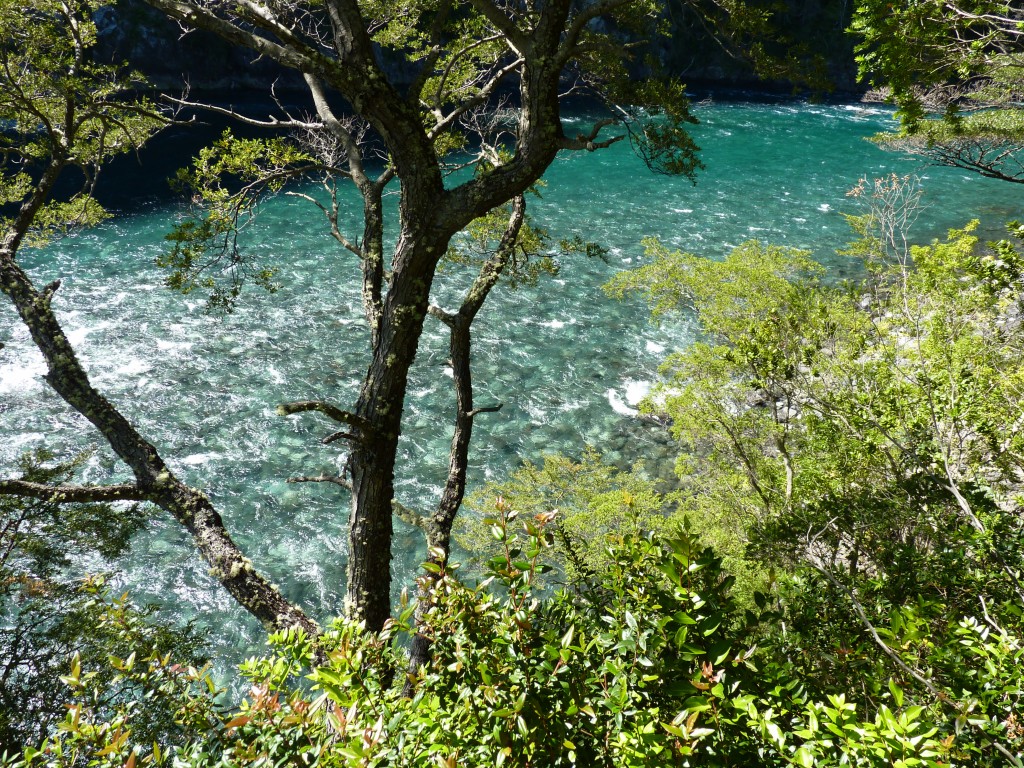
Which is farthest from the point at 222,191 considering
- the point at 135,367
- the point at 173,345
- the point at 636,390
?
the point at 173,345

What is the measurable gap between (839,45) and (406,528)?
56563mm

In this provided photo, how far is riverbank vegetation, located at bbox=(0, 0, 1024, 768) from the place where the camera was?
211cm

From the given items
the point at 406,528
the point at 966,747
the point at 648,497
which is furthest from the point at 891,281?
the point at 966,747

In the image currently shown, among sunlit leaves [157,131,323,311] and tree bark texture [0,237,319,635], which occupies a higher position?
sunlit leaves [157,131,323,311]

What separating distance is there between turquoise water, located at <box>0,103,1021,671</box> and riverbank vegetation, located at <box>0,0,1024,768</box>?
4.26 ft

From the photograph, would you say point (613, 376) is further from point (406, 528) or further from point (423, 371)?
point (406, 528)

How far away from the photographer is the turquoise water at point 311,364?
10883 mm

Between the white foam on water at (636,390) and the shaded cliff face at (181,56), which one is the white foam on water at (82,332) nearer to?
the white foam on water at (636,390)

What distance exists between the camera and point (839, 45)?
1967 inches

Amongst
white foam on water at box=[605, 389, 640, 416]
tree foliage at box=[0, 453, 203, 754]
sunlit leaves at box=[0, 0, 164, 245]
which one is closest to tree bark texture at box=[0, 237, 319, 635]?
tree foliage at box=[0, 453, 203, 754]

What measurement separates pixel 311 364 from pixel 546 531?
13555 millimetres

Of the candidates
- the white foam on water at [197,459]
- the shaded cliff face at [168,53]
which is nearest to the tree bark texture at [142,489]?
the white foam on water at [197,459]

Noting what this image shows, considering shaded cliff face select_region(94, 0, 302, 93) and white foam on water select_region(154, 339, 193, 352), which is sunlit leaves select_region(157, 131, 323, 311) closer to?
white foam on water select_region(154, 339, 193, 352)

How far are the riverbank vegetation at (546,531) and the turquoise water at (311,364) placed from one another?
4.26ft
